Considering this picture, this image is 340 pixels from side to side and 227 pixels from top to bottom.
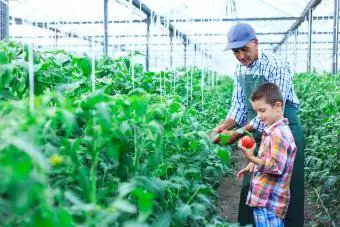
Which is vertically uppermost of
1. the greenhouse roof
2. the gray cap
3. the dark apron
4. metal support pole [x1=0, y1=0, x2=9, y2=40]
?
the greenhouse roof

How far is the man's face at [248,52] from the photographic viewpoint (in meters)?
3.84

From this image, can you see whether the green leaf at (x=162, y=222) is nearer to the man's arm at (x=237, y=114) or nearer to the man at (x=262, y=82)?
the man at (x=262, y=82)

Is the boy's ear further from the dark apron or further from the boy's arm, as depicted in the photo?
the dark apron

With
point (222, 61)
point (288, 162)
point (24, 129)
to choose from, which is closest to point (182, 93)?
point (288, 162)

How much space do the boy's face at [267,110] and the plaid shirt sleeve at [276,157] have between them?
0.11 metres

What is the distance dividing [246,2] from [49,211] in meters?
14.5

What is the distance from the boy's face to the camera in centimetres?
335

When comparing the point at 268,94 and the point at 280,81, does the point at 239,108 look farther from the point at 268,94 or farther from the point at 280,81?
the point at 268,94

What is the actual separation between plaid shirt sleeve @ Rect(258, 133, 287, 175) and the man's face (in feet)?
2.53

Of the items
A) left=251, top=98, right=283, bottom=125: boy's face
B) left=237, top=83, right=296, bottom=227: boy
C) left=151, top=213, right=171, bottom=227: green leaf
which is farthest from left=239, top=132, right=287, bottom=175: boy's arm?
left=151, top=213, right=171, bottom=227: green leaf

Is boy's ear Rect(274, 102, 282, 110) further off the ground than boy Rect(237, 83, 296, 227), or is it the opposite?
boy's ear Rect(274, 102, 282, 110)

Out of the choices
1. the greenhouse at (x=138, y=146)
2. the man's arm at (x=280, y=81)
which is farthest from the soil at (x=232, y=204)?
the man's arm at (x=280, y=81)

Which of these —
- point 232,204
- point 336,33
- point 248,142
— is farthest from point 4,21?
point 336,33

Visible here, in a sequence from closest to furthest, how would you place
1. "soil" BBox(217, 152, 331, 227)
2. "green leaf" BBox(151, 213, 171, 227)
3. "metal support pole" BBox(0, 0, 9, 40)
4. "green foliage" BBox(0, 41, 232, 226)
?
"green foliage" BBox(0, 41, 232, 226) → "green leaf" BBox(151, 213, 171, 227) → "soil" BBox(217, 152, 331, 227) → "metal support pole" BBox(0, 0, 9, 40)
